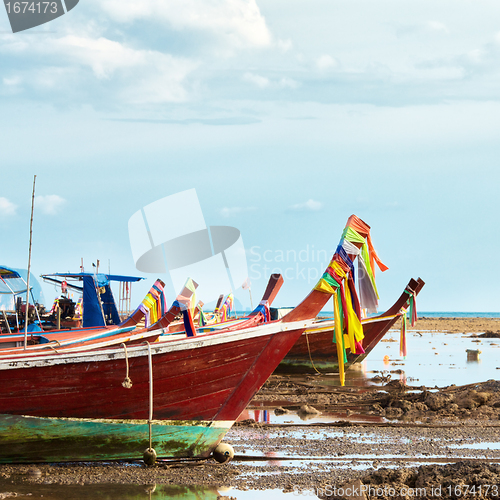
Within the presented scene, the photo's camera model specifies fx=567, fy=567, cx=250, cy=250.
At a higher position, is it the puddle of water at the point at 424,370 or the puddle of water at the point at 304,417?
the puddle of water at the point at 304,417

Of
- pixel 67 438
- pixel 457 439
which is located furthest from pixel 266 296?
pixel 67 438

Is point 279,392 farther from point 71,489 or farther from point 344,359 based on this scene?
point 71,489

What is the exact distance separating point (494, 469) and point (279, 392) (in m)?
8.44

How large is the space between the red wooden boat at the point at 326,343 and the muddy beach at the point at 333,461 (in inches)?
214

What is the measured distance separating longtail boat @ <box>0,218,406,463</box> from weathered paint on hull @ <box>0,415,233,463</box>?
0.01 metres

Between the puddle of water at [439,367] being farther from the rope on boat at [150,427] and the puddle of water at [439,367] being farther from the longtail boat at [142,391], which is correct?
the rope on boat at [150,427]

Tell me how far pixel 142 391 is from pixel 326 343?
36.9 ft

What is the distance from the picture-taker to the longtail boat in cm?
700

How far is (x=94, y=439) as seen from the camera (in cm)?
720

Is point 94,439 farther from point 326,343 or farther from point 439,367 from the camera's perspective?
point 439,367

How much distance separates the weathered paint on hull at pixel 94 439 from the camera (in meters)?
7.11

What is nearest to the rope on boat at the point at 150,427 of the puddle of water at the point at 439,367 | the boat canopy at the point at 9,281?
the puddle of water at the point at 439,367

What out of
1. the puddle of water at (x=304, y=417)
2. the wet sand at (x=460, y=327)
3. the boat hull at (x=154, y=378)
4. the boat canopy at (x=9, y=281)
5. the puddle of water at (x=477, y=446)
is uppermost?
the boat canopy at (x=9, y=281)

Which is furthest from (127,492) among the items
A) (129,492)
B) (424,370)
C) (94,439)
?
(424,370)
